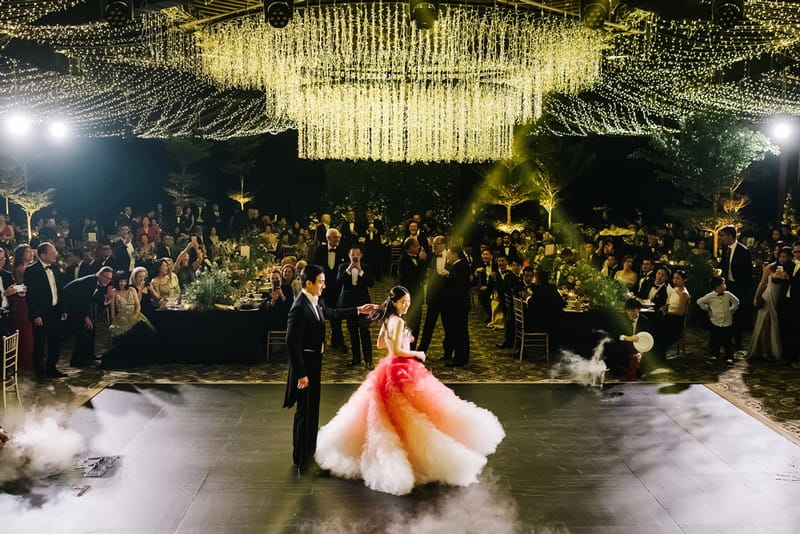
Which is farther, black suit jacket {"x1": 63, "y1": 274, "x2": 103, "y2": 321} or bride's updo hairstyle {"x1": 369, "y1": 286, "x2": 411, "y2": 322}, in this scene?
black suit jacket {"x1": 63, "y1": 274, "x2": 103, "y2": 321}

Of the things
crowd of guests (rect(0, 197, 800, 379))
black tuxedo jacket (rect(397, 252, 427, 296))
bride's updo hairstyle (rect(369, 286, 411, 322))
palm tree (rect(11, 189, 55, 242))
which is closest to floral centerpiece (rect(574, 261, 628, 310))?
crowd of guests (rect(0, 197, 800, 379))

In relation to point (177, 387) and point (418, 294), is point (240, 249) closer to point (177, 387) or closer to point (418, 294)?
point (418, 294)

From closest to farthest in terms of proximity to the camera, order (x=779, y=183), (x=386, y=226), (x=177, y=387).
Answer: (x=177, y=387)
(x=779, y=183)
(x=386, y=226)

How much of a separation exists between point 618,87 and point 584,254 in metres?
2.77

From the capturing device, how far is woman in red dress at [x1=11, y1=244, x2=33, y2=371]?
7.59 m

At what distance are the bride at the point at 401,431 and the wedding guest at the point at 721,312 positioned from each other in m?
4.31

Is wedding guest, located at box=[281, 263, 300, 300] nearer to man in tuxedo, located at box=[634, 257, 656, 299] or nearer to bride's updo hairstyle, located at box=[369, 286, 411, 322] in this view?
bride's updo hairstyle, located at box=[369, 286, 411, 322]

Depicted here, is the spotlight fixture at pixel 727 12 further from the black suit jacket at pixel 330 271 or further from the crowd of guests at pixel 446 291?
the black suit jacket at pixel 330 271

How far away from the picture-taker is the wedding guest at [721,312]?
27.5ft

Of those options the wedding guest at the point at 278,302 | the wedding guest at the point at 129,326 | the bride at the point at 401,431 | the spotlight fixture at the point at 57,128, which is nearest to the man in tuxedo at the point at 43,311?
the wedding guest at the point at 129,326

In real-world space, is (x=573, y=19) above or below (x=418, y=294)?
above

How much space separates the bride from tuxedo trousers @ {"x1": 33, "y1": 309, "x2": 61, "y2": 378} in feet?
12.4

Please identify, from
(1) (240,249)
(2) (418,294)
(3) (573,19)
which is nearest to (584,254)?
→ (2) (418,294)

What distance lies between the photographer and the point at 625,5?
6641 mm
